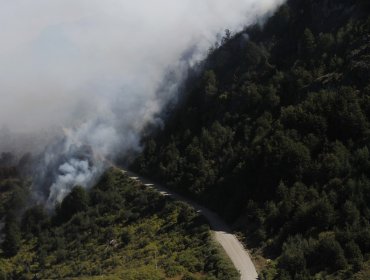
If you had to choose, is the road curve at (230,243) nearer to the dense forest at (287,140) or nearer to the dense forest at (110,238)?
the dense forest at (110,238)

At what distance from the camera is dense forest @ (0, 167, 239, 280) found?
259 feet

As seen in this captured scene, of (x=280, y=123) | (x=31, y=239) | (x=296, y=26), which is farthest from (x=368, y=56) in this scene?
(x=31, y=239)

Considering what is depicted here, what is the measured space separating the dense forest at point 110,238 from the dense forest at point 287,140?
19.8 ft

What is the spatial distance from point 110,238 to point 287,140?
35.6 metres

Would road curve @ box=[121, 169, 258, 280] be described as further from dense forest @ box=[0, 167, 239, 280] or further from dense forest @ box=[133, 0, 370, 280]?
dense forest @ box=[133, 0, 370, 280]

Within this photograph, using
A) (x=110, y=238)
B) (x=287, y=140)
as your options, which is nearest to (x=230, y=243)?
(x=287, y=140)

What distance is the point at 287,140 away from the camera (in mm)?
90312

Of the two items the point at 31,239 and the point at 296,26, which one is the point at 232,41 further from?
the point at 31,239

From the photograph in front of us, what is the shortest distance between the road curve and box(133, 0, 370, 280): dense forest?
1.64 m

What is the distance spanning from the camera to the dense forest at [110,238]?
79.1 meters

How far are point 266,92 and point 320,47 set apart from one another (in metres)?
13.0

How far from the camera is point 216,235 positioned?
8656 centimetres

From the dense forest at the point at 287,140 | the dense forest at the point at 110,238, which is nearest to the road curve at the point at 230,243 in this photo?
the dense forest at the point at 110,238

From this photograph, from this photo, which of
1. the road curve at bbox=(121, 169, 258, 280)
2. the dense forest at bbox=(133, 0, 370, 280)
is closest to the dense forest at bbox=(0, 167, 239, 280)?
the road curve at bbox=(121, 169, 258, 280)
